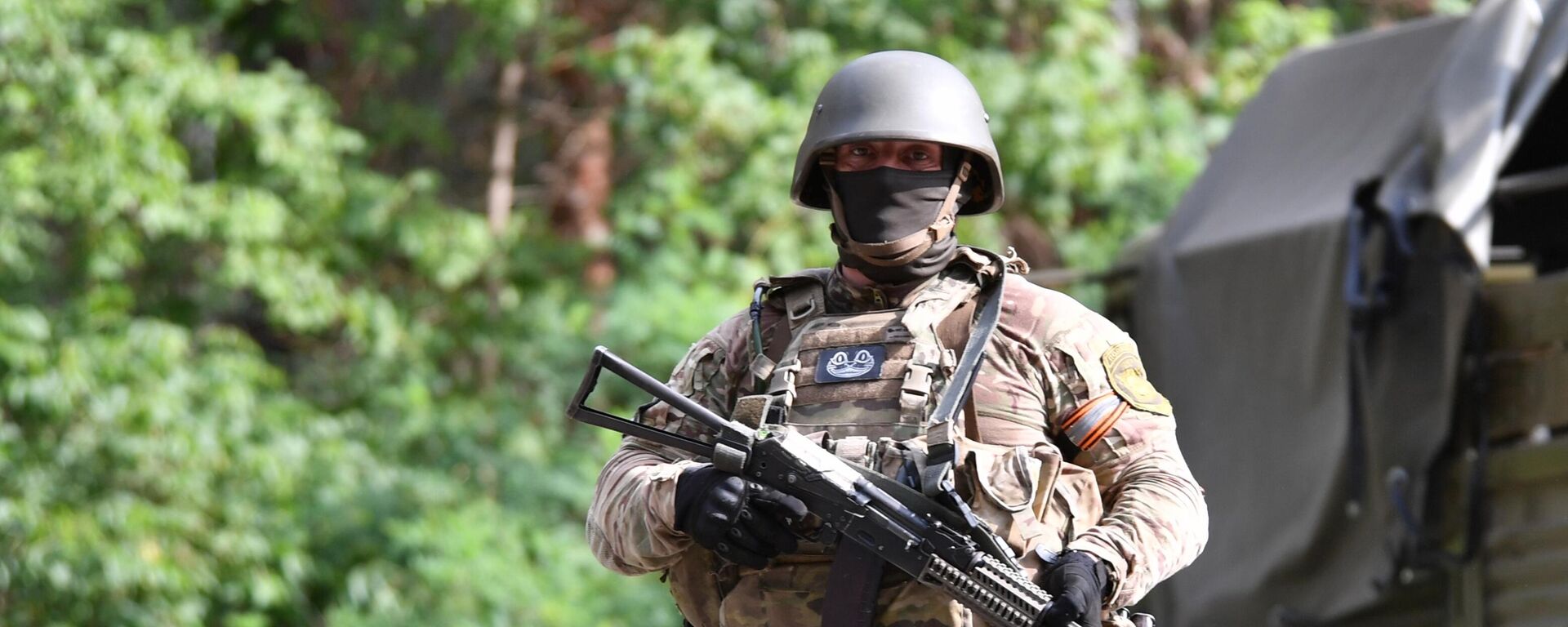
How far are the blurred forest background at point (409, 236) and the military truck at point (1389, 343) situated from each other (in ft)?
9.34

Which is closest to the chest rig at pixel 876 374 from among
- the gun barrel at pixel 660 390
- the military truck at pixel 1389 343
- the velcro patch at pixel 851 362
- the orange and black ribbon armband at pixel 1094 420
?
the velcro patch at pixel 851 362

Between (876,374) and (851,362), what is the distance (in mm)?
52

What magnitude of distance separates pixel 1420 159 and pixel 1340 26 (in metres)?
7.27

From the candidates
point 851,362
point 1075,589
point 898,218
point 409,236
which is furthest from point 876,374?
point 409,236

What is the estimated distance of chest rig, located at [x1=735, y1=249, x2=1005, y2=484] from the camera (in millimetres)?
3391

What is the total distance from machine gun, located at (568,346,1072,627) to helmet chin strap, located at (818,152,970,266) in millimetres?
391

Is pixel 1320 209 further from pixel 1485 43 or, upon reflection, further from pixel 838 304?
pixel 838 304

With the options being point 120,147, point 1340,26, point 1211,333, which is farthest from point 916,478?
point 1340,26

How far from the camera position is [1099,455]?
345 cm

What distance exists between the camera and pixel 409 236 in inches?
421

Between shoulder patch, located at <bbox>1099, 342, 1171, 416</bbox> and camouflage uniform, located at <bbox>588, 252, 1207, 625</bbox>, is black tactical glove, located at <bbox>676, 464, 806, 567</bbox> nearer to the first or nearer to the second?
camouflage uniform, located at <bbox>588, 252, 1207, 625</bbox>

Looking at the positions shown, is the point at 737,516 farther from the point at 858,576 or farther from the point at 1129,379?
the point at 1129,379

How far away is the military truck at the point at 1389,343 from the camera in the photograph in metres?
6.24

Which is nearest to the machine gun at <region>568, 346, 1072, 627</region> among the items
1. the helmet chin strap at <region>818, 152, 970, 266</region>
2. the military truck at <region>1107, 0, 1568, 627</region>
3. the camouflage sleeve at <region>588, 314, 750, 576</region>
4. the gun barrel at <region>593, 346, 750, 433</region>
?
the gun barrel at <region>593, 346, 750, 433</region>
